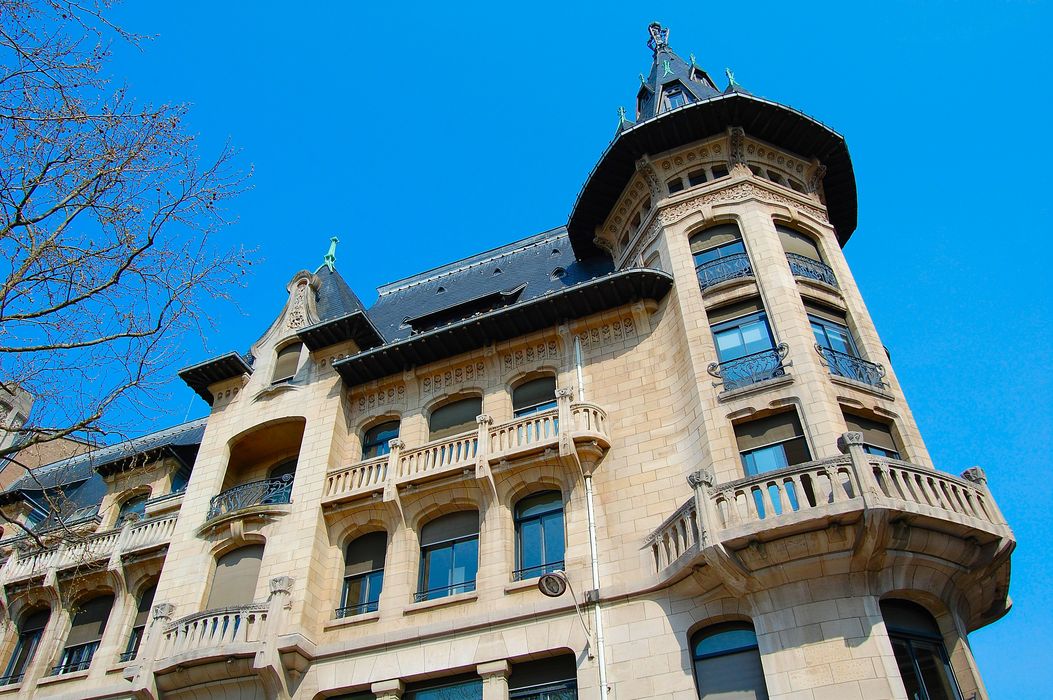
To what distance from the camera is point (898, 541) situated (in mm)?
13641

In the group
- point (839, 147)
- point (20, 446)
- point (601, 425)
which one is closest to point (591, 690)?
point (601, 425)

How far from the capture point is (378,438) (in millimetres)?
22500

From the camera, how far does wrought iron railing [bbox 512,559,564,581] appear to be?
681 inches

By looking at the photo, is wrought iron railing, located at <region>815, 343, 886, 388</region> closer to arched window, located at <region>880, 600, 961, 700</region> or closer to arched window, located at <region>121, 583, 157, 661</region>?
arched window, located at <region>880, 600, 961, 700</region>

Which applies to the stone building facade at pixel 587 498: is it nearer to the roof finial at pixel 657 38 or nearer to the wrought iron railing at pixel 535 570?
the wrought iron railing at pixel 535 570

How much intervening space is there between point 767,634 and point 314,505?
11105mm

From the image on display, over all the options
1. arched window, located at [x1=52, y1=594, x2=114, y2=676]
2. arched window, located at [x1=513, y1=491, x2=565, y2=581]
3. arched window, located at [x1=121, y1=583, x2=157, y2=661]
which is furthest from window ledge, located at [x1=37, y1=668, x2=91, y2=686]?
arched window, located at [x1=513, y1=491, x2=565, y2=581]

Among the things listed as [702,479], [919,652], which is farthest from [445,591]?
[919,652]

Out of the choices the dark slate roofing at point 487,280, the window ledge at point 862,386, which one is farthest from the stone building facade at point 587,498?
the dark slate roofing at point 487,280

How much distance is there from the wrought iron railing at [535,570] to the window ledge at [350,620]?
316 centimetres

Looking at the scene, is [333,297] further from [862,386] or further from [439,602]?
[862,386]

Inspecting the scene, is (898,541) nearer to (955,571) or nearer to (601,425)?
(955,571)

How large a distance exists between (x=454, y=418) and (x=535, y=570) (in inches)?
222

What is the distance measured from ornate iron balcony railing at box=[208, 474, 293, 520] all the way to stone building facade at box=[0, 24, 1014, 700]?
8cm
